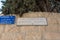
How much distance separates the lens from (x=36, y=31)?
4887 millimetres

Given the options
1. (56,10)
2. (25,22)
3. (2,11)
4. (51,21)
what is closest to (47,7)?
(56,10)

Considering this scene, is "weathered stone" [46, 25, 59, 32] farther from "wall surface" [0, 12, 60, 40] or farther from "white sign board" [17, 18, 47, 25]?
"white sign board" [17, 18, 47, 25]

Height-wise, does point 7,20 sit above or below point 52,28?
above

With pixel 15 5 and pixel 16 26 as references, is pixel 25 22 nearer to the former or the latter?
pixel 16 26

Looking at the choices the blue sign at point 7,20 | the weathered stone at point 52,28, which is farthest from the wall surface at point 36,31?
the blue sign at point 7,20

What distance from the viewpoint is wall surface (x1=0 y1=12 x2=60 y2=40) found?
4816mm

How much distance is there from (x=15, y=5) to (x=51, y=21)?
49.2 inches

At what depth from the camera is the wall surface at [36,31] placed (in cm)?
482

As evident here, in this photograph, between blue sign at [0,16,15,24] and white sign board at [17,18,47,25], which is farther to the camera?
blue sign at [0,16,15,24]

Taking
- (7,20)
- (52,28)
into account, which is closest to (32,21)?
(52,28)

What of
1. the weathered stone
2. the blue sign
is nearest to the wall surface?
the weathered stone

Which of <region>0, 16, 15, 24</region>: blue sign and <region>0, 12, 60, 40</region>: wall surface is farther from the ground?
<region>0, 16, 15, 24</region>: blue sign

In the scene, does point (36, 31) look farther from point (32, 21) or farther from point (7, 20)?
point (7, 20)

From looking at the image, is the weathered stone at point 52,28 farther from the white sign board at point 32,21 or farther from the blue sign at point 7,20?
the blue sign at point 7,20
